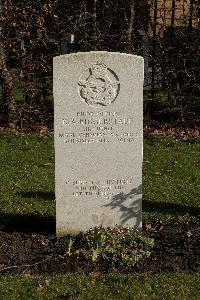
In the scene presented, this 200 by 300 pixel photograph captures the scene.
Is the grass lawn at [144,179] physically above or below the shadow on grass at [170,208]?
above

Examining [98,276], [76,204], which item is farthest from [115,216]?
[98,276]

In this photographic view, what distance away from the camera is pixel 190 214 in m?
6.99

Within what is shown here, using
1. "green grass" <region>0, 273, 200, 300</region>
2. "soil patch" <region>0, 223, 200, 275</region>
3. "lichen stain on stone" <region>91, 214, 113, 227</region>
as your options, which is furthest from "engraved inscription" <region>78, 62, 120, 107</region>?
"green grass" <region>0, 273, 200, 300</region>

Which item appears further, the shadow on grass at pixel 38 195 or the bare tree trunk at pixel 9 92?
the bare tree trunk at pixel 9 92

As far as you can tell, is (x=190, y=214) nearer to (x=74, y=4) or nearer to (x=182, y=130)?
(x=182, y=130)

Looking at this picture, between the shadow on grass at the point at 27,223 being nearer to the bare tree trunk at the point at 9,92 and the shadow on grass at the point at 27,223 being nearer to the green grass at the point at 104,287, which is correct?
the green grass at the point at 104,287

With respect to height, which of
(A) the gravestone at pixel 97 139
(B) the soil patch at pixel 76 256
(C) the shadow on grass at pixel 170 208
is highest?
(A) the gravestone at pixel 97 139

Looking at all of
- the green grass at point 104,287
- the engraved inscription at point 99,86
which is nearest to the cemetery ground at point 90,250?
the green grass at point 104,287

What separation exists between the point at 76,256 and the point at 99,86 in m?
1.74

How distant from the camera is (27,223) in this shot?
267 inches

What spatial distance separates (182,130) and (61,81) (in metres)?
6.96

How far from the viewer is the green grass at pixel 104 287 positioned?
4.90m

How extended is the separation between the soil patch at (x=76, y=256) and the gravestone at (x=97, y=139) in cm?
29

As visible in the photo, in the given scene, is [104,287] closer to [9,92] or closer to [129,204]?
[129,204]
